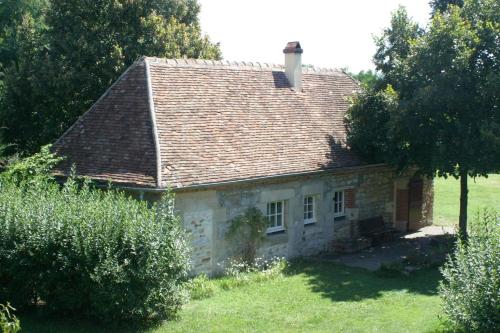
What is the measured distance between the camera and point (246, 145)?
18484 millimetres

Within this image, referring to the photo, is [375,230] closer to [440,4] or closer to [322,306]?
[322,306]

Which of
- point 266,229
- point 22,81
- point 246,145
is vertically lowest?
point 266,229

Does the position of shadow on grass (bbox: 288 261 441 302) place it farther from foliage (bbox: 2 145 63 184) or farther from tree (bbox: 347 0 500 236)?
foliage (bbox: 2 145 63 184)

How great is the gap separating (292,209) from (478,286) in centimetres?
906

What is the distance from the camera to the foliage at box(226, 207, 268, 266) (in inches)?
679

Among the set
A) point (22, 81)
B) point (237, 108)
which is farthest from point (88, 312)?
point (22, 81)

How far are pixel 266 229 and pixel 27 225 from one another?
7640 mm

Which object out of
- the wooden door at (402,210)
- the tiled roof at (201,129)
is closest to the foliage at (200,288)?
the tiled roof at (201,129)

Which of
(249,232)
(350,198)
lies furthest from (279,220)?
(350,198)

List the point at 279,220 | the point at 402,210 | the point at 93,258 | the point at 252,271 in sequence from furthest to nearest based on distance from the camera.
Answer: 1. the point at 402,210
2. the point at 279,220
3. the point at 252,271
4. the point at 93,258

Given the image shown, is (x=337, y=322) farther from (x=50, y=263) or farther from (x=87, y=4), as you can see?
(x=87, y=4)

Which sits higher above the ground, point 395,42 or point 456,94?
point 395,42

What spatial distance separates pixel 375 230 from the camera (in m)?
22.1

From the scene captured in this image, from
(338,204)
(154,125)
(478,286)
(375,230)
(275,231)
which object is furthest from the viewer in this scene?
(375,230)
